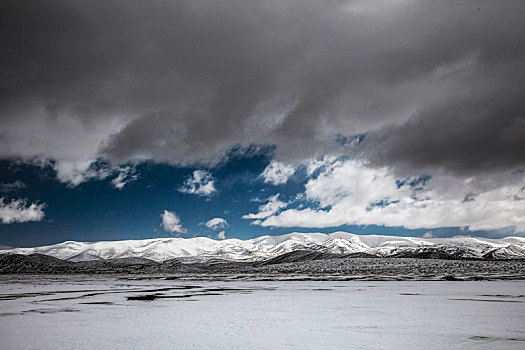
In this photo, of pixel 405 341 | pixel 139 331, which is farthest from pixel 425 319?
pixel 139 331

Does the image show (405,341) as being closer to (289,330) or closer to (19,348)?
(289,330)

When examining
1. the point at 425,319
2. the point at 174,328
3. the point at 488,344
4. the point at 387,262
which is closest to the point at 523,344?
the point at 488,344

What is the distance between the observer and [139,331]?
11.6 meters

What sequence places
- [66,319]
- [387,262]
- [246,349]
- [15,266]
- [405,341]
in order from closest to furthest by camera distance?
[246,349]
[405,341]
[66,319]
[387,262]
[15,266]

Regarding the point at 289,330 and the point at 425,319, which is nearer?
the point at 289,330

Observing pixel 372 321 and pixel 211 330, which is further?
pixel 372 321

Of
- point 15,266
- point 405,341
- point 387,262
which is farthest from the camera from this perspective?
point 15,266

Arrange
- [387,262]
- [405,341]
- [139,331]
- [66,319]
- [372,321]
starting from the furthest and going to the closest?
[387,262], [66,319], [372,321], [139,331], [405,341]

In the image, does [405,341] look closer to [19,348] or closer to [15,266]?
[19,348]

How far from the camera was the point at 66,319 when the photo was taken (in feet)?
46.8

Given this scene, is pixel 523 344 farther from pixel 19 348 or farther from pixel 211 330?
pixel 19 348

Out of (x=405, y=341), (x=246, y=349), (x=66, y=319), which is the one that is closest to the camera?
(x=246, y=349)

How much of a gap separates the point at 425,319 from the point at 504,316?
300cm

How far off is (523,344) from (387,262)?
8873 cm
